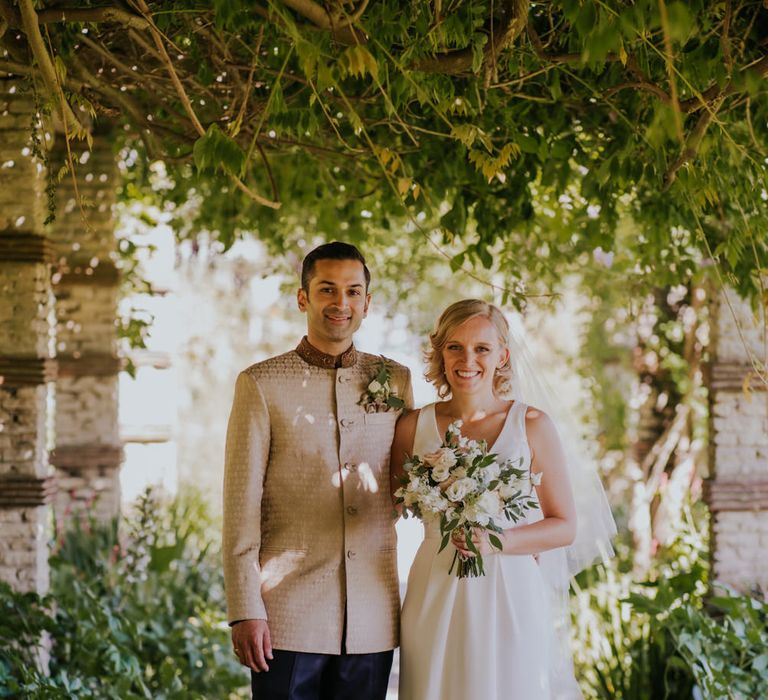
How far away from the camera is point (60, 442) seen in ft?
20.1

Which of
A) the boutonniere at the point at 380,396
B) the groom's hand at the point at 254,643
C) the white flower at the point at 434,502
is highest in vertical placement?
the boutonniere at the point at 380,396

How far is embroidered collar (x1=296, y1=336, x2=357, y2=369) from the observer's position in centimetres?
327

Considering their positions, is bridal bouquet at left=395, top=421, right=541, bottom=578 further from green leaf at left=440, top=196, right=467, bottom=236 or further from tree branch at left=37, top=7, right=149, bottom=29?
green leaf at left=440, top=196, right=467, bottom=236

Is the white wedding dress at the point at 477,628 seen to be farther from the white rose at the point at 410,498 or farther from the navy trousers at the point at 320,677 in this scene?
the white rose at the point at 410,498

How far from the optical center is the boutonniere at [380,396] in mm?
3227

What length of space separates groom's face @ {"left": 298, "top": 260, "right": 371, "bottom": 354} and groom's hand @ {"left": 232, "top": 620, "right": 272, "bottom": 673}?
93 cm

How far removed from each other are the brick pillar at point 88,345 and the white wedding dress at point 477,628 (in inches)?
135

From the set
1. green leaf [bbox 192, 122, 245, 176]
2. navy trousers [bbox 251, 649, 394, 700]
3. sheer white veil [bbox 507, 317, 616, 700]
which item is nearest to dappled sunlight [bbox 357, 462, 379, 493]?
navy trousers [bbox 251, 649, 394, 700]

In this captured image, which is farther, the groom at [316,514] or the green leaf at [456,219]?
the green leaf at [456,219]

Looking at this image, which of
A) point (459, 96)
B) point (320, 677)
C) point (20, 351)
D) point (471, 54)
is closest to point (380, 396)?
point (320, 677)

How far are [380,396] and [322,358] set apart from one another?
233mm

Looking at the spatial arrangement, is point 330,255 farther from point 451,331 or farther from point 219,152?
point 219,152

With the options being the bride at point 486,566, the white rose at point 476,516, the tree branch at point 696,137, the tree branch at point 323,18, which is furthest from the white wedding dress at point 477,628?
the tree branch at point 323,18

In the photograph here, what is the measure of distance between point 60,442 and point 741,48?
4587 mm
